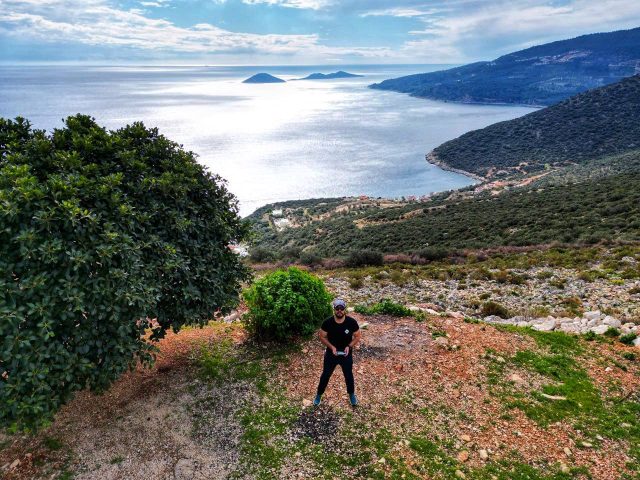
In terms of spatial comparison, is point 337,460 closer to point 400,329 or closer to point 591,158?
point 400,329

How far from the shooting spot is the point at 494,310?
12234 mm

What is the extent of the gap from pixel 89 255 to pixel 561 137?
103 m

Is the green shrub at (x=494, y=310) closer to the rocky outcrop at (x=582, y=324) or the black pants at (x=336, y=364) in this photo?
the rocky outcrop at (x=582, y=324)

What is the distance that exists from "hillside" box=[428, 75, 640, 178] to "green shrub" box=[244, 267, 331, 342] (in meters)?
81.8

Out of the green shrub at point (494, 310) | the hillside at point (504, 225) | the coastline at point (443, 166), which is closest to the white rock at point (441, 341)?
the green shrub at point (494, 310)

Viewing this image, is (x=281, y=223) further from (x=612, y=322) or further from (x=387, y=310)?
(x=612, y=322)

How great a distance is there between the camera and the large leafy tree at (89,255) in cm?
518

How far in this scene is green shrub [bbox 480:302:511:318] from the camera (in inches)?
475

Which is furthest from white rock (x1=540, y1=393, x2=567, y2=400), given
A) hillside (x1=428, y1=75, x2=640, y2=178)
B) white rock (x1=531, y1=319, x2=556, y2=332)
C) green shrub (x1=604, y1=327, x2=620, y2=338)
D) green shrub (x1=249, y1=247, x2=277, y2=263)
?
hillside (x1=428, y1=75, x2=640, y2=178)

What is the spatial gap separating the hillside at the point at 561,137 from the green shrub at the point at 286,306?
8182 cm

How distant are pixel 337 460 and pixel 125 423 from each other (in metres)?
3.64

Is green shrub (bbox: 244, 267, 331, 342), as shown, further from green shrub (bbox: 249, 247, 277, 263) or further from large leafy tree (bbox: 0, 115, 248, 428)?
green shrub (bbox: 249, 247, 277, 263)

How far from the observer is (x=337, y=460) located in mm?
6148

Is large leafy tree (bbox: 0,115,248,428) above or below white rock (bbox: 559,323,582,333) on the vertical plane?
above
